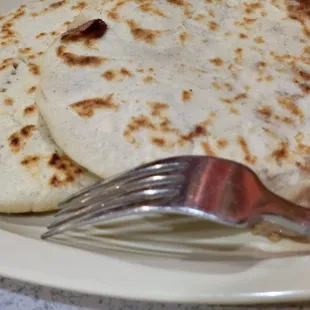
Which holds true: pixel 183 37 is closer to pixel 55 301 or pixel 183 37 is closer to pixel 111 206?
pixel 111 206

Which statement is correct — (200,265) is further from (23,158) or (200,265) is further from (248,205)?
(23,158)

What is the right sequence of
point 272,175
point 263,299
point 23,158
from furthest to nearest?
1. point 23,158
2. point 272,175
3. point 263,299

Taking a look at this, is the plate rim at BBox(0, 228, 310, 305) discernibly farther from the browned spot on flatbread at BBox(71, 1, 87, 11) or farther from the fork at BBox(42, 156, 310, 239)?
the browned spot on flatbread at BBox(71, 1, 87, 11)

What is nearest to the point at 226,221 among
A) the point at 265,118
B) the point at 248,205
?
the point at 248,205

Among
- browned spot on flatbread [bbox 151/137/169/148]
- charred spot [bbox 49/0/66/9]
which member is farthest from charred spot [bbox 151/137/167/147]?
charred spot [bbox 49/0/66/9]

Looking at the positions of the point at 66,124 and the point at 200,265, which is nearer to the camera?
the point at 200,265

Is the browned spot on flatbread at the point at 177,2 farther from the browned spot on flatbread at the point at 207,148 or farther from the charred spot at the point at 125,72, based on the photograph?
the browned spot on flatbread at the point at 207,148
